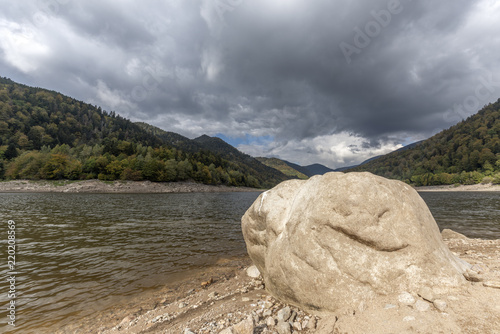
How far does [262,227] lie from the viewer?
7.12 metres

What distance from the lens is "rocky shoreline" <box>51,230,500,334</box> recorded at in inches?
136

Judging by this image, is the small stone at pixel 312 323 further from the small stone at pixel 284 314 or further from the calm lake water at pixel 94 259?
the calm lake water at pixel 94 259

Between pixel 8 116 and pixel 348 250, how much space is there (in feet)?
633

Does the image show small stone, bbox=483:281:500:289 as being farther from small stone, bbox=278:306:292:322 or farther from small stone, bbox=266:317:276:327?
small stone, bbox=266:317:276:327

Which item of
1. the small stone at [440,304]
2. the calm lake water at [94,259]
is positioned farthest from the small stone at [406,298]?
the calm lake water at [94,259]

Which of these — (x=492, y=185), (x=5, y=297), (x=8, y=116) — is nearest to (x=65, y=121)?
(x=8, y=116)

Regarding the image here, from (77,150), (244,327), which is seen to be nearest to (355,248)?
(244,327)

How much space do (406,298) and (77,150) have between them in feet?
463

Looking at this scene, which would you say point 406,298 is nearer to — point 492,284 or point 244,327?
point 492,284

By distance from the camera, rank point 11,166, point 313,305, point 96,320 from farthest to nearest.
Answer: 1. point 11,166
2. point 96,320
3. point 313,305

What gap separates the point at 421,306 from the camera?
149 inches

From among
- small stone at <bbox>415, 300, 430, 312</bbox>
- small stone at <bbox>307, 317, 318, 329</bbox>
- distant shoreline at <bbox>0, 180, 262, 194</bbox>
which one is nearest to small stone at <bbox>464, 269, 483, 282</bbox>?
small stone at <bbox>415, 300, 430, 312</bbox>

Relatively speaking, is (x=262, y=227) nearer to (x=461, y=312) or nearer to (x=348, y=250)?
A: (x=348, y=250)

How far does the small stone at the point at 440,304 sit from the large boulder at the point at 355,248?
0.43 meters
